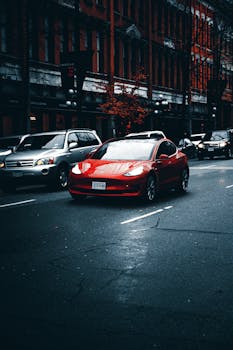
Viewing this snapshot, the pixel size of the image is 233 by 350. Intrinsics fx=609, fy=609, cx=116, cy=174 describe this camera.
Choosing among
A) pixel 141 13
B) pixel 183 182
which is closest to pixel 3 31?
pixel 183 182

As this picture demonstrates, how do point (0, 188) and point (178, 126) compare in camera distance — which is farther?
point (178, 126)

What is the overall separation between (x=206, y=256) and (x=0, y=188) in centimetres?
1139

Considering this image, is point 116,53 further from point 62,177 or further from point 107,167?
point 107,167

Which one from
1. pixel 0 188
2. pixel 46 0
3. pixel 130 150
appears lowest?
pixel 0 188

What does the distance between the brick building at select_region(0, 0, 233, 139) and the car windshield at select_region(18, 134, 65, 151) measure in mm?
6202

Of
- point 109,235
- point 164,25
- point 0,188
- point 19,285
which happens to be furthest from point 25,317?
point 164,25

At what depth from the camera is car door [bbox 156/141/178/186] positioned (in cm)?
1421

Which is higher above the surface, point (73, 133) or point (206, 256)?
point (73, 133)

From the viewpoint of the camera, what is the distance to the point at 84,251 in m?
7.90

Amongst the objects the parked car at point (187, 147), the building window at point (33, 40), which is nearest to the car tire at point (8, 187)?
the building window at point (33, 40)

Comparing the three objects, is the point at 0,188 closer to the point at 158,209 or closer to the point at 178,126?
the point at 158,209

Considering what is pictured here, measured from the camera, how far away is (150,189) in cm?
1357

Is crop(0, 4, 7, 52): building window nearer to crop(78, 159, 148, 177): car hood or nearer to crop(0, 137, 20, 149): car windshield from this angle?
crop(0, 137, 20, 149): car windshield

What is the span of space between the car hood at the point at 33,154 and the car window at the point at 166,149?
3.55m
